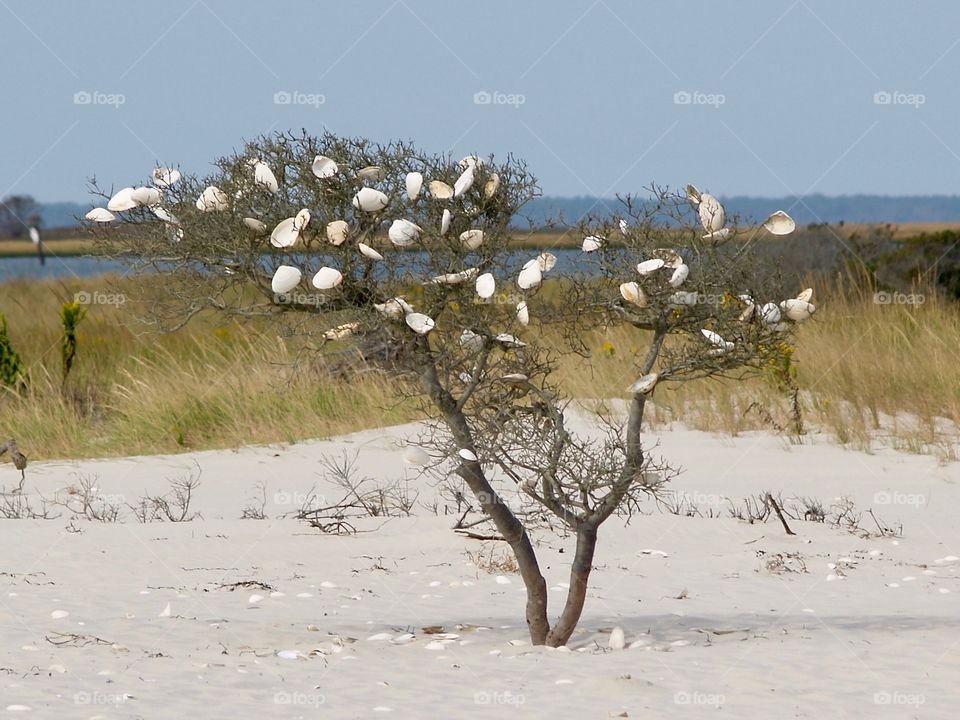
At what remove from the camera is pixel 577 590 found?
5.37 meters

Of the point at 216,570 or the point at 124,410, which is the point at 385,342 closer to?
the point at 216,570

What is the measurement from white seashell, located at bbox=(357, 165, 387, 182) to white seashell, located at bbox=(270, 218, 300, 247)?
338mm

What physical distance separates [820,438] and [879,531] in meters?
2.91

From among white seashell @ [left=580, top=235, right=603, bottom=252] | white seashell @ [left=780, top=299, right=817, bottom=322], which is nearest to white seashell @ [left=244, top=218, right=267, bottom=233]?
white seashell @ [left=580, top=235, right=603, bottom=252]

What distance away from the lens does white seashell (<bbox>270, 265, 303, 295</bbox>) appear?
4.72 meters

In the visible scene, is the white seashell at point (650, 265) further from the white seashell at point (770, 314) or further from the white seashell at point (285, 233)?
the white seashell at point (285, 233)

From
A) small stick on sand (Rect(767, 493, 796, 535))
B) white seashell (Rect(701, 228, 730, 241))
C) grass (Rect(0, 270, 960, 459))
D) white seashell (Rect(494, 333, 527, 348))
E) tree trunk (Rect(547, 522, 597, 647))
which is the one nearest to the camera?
white seashell (Rect(494, 333, 527, 348))

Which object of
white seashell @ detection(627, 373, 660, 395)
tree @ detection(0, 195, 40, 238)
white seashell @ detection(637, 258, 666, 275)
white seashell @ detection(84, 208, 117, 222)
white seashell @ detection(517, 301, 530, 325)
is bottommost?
white seashell @ detection(627, 373, 660, 395)

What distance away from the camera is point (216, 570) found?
6.91m

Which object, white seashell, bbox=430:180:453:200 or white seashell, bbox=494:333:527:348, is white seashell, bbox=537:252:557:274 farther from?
white seashell, bbox=430:180:453:200

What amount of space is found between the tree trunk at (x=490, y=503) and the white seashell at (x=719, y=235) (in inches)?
47.9

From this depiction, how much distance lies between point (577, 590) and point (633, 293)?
1321 millimetres

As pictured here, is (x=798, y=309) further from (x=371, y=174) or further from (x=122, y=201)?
(x=122, y=201)

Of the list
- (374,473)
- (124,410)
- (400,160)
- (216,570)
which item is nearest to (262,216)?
(400,160)
